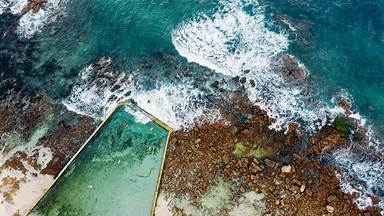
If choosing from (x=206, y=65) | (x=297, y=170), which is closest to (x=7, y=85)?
(x=206, y=65)

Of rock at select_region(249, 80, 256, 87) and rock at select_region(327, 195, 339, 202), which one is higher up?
rock at select_region(249, 80, 256, 87)

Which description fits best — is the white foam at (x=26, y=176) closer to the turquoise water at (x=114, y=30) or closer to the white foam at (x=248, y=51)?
the turquoise water at (x=114, y=30)

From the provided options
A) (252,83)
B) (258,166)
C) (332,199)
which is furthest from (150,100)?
(332,199)

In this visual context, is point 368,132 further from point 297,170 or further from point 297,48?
point 297,48

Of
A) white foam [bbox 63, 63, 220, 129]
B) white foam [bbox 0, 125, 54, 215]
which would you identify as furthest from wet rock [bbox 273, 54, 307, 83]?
white foam [bbox 0, 125, 54, 215]

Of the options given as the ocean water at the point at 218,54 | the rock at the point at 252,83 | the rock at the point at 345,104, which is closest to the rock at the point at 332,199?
the ocean water at the point at 218,54

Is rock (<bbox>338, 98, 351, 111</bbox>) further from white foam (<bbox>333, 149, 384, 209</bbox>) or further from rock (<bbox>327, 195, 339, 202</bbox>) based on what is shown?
rock (<bbox>327, 195, 339, 202</bbox>)

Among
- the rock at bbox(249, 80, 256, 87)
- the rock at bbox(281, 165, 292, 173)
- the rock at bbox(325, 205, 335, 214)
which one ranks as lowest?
the rock at bbox(325, 205, 335, 214)
